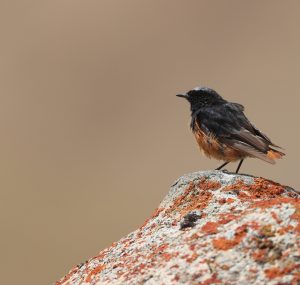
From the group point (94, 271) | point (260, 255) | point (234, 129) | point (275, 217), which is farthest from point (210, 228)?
point (234, 129)

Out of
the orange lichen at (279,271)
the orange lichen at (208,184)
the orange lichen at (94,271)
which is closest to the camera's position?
the orange lichen at (279,271)

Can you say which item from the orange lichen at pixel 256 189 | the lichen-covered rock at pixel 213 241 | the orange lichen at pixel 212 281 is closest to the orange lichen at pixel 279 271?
the lichen-covered rock at pixel 213 241

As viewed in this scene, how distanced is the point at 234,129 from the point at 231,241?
534cm

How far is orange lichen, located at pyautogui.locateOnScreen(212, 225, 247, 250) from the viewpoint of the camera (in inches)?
212

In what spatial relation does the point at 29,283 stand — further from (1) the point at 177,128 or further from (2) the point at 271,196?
(1) the point at 177,128

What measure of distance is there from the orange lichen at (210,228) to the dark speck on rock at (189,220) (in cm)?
19

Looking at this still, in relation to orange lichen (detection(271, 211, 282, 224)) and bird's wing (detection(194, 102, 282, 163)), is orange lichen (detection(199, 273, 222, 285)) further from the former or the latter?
bird's wing (detection(194, 102, 282, 163))

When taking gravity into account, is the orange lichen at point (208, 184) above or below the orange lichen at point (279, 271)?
above

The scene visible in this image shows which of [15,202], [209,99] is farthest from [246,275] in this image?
[15,202]

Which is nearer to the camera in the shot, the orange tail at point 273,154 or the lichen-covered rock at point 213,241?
the lichen-covered rock at point 213,241

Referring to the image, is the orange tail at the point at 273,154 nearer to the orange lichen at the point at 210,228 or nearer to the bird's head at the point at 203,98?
the bird's head at the point at 203,98

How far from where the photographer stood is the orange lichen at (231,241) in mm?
5379

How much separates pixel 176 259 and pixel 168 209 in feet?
4.19

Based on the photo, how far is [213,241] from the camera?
18.1 feet
